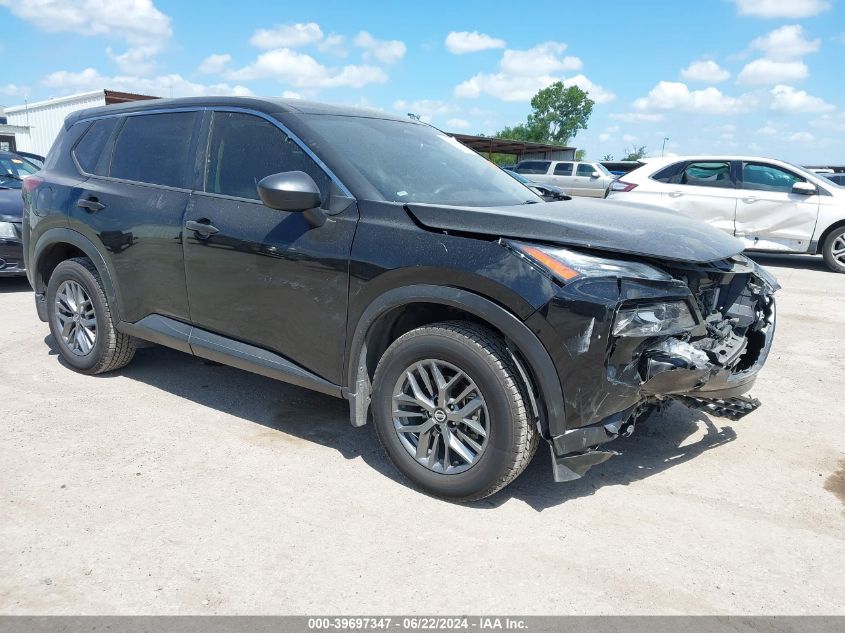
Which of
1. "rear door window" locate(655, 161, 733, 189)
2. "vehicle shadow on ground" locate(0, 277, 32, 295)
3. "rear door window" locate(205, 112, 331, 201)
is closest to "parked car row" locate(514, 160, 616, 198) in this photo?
"rear door window" locate(655, 161, 733, 189)

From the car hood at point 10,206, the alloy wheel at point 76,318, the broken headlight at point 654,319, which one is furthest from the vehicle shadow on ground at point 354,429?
the car hood at point 10,206

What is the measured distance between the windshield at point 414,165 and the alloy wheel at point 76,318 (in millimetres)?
2278

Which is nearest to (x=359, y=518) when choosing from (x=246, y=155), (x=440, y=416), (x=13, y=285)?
(x=440, y=416)

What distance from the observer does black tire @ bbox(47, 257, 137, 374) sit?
15.3ft

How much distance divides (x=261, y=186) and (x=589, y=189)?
71.4 feet

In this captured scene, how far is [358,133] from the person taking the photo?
3.88 metres

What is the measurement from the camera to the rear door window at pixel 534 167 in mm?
25531

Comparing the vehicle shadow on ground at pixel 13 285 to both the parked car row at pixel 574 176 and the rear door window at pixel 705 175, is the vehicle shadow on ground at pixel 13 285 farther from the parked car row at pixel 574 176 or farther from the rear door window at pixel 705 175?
the parked car row at pixel 574 176

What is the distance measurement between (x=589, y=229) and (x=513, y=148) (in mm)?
45035

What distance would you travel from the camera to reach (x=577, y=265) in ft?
9.57

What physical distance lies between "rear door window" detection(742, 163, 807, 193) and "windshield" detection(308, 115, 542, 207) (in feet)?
25.5

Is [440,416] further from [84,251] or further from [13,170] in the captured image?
[13,170]

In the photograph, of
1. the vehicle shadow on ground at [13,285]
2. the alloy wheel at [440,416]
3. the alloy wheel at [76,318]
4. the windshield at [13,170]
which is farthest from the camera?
the windshield at [13,170]

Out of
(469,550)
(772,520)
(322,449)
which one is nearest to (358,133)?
(322,449)
